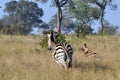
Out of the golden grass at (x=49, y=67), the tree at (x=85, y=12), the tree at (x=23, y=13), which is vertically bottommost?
the golden grass at (x=49, y=67)

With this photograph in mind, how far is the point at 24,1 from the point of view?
84188 millimetres

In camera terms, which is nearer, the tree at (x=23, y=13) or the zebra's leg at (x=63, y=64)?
the zebra's leg at (x=63, y=64)

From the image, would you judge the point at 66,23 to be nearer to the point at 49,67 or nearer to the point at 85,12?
the point at 85,12

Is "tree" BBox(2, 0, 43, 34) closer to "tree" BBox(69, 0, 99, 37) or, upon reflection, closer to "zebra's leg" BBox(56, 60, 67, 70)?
"tree" BBox(69, 0, 99, 37)

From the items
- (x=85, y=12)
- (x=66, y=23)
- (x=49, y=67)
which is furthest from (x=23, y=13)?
(x=49, y=67)

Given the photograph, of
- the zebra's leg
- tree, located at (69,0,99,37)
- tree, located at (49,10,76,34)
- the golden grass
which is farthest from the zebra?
tree, located at (49,10,76,34)

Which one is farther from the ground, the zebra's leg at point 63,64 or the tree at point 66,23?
the tree at point 66,23

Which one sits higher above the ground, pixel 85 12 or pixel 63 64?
pixel 85 12

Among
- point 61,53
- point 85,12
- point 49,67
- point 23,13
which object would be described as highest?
point 23,13

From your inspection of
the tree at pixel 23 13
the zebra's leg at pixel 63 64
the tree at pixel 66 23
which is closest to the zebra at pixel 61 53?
the zebra's leg at pixel 63 64

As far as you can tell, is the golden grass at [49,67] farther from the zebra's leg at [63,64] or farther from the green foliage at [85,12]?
the green foliage at [85,12]

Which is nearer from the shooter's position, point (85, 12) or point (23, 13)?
point (85, 12)

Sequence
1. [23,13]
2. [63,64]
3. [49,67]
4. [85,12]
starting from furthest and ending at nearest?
[23,13]
[85,12]
[49,67]
[63,64]

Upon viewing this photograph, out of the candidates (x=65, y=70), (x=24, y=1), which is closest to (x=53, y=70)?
(x=65, y=70)
